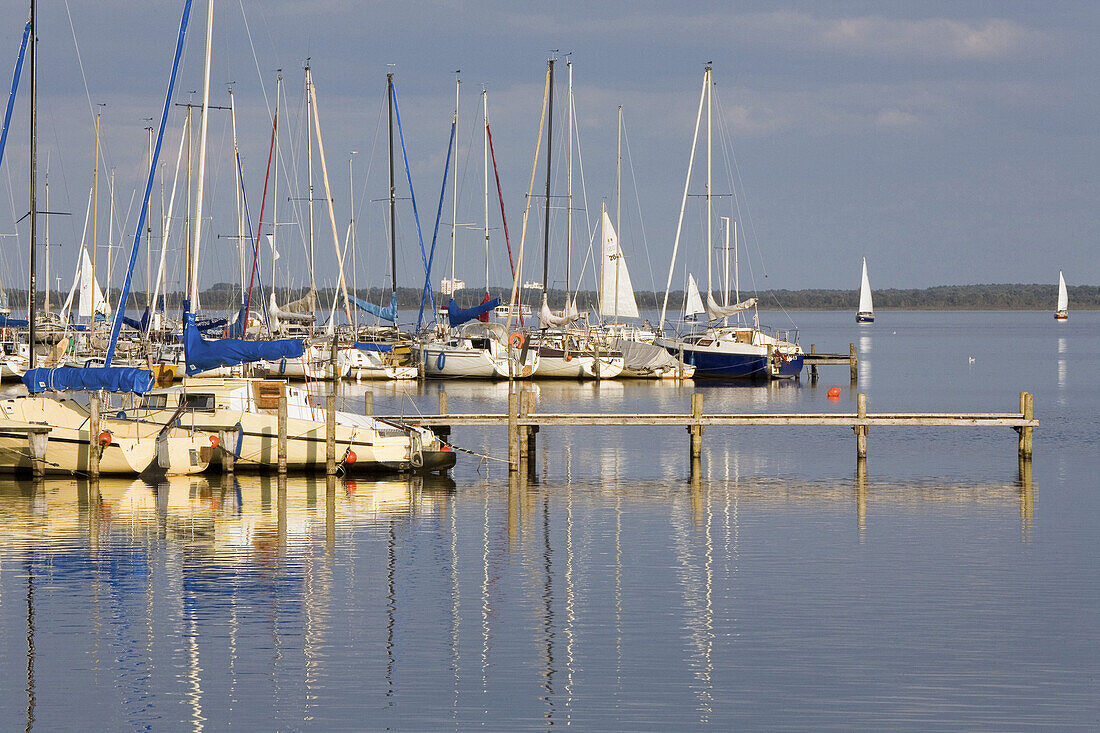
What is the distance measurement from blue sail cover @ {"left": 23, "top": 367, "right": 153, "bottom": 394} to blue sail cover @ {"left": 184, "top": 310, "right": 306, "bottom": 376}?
4.67 feet

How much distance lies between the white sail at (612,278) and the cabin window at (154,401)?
1734 inches

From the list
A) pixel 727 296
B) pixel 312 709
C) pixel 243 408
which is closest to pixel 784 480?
pixel 243 408


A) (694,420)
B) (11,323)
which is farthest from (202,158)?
(11,323)

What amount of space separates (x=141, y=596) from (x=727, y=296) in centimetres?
5340

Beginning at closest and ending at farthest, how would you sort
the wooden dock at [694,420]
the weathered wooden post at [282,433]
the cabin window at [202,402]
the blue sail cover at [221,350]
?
the weathered wooden post at [282,433] → the cabin window at [202,402] → the blue sail cover at [221,350] → the wooden dock at [694,420]

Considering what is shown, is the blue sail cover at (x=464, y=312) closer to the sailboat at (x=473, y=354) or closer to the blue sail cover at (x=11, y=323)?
the sailboat at (x=473, y=354)

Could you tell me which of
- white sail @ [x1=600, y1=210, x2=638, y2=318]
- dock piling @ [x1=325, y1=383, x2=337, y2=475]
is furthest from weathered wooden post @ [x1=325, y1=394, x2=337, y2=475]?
white sail @ [x1=600, y1=210, x2=638, y2=318]

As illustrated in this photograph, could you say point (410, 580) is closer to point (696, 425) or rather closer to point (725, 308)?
point (696, 425)

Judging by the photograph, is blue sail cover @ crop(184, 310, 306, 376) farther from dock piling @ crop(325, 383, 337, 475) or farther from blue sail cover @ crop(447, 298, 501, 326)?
blue sail cover @ crop(447, 298, 501, 326)

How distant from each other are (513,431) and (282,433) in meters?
5.28

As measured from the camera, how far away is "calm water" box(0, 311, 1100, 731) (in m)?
15.7

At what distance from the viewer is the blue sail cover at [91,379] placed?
99.6 ft

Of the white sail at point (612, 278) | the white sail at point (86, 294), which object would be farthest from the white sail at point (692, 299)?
the white sail at point (86, 294)

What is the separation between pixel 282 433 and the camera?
3070 cm
